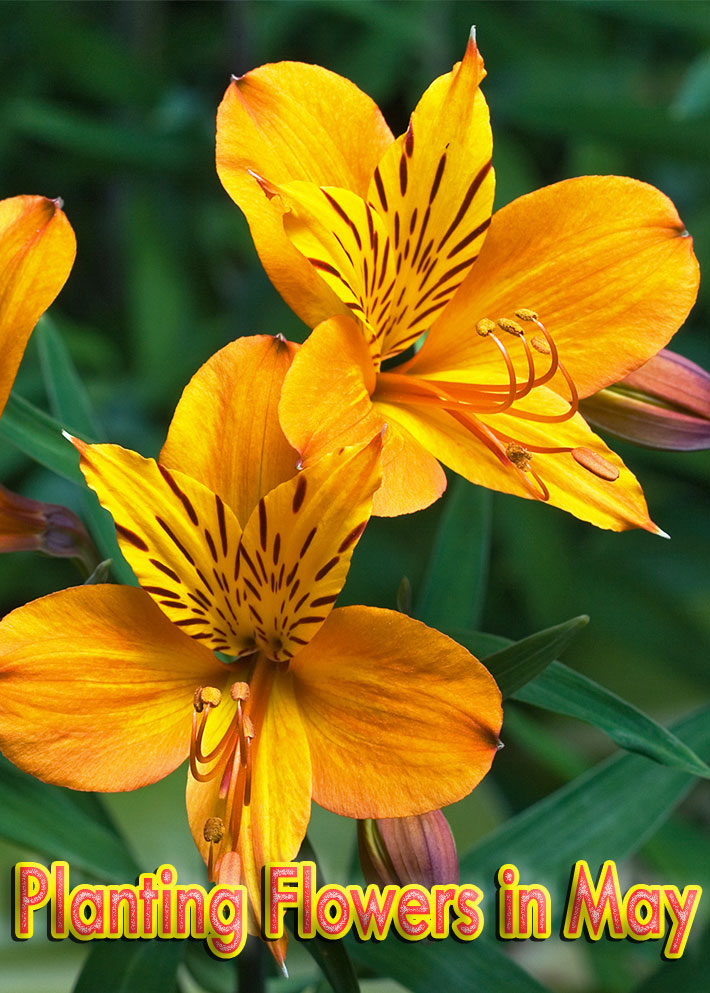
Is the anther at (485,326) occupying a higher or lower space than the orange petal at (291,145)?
lower

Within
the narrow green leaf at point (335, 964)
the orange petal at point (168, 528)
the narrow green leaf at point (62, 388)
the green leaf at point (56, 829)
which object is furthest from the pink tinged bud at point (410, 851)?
the narrow green leaf at point (62, 388)

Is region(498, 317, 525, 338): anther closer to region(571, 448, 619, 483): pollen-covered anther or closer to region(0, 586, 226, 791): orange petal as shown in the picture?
region(571, 448, 619, 483): pollen-covered anther

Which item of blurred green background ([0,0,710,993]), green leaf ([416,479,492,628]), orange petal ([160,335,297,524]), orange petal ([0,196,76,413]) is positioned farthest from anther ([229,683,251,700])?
blurred green background ([0,0,710,993])

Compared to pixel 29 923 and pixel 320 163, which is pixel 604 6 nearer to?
pixel 320 163

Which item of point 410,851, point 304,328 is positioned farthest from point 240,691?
point 304,328

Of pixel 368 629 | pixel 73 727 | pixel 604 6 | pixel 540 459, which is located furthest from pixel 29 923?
pixel 604 6

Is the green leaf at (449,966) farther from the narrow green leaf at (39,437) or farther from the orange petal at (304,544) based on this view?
the narrow green leaf at (39,437)

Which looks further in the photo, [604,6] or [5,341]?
[604,6]
